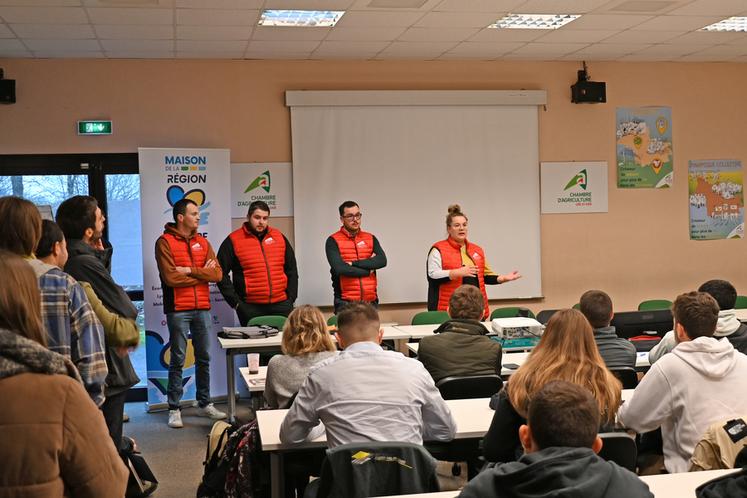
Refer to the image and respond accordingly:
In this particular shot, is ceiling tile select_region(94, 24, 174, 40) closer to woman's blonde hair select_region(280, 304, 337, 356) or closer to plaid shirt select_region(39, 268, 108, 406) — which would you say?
woman's blonde hair select_region(280, 304, 337, 356)

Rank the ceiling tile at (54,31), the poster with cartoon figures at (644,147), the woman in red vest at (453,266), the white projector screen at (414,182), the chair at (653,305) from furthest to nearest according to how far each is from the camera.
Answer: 1. the poster with cartoon figures at (644,147)
2. the white projector screen at (414,182)
3. the chair at (653,305)
4. the woman in red vest at (453,266)
5. the ceiling tile at (54,31)

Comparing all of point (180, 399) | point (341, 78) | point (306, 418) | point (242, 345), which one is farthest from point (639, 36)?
point (306, 418)

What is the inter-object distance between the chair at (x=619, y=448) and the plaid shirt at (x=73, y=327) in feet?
6.07

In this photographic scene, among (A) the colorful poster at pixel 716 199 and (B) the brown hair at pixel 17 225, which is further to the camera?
(A) the colorful poster at pixel 716 199

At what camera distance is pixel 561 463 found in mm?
1951

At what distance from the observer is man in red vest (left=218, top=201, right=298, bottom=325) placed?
7641mm

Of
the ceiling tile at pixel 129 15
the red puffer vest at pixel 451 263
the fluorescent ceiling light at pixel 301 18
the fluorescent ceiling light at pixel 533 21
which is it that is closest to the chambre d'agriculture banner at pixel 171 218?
the ceiling tile at pixel 129 15

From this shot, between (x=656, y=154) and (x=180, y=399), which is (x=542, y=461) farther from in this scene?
(x=656, y=154)

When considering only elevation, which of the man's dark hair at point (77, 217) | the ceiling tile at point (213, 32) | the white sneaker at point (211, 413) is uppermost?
the ceiling tile at point (213, 32)

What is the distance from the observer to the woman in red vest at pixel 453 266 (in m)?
7.56

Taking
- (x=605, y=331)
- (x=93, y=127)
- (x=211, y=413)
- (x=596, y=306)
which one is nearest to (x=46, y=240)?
(x=596, y=306)

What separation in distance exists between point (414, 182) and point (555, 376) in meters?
5.72

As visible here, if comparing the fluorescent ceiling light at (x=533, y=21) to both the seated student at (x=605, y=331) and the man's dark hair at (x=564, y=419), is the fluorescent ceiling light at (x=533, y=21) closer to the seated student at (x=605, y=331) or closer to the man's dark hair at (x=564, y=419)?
the seated student at (x=605, y=331)

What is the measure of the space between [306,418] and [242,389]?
493 cm
